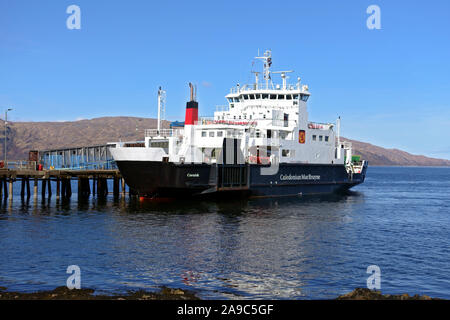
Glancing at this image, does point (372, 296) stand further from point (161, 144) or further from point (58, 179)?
point (58, 179)

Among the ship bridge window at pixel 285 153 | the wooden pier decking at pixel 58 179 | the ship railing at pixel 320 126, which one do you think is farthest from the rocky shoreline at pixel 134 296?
the ship railing at pixel 320 126

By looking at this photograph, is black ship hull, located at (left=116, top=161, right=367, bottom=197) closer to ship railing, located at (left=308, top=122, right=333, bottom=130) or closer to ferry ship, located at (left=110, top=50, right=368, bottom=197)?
ferry ship, located at (left=110, top=50, right=368, bottom=197)

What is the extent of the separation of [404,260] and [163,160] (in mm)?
23203

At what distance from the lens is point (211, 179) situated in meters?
41.7

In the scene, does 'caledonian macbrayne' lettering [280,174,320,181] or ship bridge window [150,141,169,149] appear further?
'caledonian macbrayne' lettering [280,174,320,181]

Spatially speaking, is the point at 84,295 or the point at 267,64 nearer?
the point at 84,295

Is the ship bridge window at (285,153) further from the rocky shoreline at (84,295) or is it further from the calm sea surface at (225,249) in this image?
the rocky shoreline at (84,295)

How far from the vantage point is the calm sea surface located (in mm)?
16688

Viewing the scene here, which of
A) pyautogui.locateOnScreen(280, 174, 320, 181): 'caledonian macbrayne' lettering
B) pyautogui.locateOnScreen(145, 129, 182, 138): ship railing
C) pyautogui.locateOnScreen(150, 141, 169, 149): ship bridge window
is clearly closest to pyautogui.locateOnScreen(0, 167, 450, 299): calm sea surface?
pyautogui.locateOnScreen(150, 141, 169, 149): ship bridge window

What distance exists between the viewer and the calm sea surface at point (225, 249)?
16.7m

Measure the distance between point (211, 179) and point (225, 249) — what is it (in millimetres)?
19188

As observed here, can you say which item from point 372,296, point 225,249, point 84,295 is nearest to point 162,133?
point 225,249

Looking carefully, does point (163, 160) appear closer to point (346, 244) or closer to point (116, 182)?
point (116, 182)
